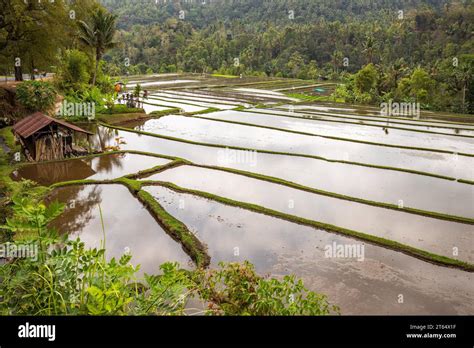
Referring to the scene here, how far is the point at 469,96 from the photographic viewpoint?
30797 mm

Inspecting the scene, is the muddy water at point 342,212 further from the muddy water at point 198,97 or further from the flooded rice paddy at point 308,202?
the muddy water at point 198,97

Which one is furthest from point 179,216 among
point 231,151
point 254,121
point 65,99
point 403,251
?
point 65,99

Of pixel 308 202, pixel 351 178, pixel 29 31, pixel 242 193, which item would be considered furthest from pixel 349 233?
pixel 29 31

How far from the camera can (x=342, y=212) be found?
37.0ft

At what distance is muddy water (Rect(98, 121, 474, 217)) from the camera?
12203 mm

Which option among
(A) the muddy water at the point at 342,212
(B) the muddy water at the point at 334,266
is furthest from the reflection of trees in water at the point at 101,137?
(B) the muddy water at the point at 334,266

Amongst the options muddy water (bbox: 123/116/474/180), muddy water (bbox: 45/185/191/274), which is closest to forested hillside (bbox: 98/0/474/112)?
muddy water (bbox: 123/116/474/180)

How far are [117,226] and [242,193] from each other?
13.9 feet

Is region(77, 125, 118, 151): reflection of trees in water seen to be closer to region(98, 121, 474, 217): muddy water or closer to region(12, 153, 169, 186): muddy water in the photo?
region(98, 121, 474, 217): muddy water

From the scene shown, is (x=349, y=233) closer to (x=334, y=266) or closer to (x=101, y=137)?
(x=334, y=266)

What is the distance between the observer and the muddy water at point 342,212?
31.4 feet

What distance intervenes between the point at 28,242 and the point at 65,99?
78.1 feet

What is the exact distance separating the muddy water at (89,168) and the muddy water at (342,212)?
1621 millimetres

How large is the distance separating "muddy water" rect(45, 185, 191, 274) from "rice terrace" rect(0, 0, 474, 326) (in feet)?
0.17
